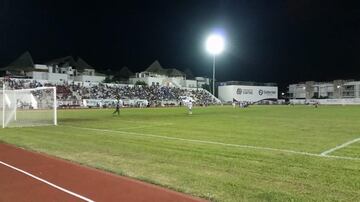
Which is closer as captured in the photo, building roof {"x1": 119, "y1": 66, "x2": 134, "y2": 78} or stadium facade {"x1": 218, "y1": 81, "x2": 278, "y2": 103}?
building roof {"x1": 119, "y1": 66, "x2": 134, "y2": 78}

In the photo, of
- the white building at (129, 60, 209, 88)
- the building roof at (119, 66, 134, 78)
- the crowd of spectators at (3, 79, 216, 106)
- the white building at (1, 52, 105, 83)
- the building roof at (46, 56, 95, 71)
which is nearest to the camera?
the crowd of spectators at (3, 79, 216, 106)

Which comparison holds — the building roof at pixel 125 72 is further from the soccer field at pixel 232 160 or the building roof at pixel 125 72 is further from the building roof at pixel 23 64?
the soccer field at pixel 232 160

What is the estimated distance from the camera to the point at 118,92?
90.2m

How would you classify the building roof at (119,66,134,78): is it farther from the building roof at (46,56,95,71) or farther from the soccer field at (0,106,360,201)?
the soccer field at (0,106,360,201)

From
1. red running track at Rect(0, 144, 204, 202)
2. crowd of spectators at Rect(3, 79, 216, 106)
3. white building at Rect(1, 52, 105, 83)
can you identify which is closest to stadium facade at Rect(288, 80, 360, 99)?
crowd of spectators at Rect(3, 79, 216, 106)

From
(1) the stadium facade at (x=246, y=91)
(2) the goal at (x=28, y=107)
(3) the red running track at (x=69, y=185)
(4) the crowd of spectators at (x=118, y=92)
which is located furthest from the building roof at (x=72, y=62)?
(3) the red running track at (x=69, y=185)

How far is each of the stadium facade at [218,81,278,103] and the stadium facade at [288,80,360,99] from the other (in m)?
12.3

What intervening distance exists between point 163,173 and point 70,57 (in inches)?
3768

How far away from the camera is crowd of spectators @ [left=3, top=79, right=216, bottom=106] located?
7756 cm

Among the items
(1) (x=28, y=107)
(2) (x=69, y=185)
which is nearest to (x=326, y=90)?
(1) (x=28, y=107)

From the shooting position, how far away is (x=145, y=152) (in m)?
14.6

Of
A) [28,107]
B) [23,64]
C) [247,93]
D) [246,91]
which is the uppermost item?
[23,64]

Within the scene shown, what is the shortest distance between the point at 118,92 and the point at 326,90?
74.7m

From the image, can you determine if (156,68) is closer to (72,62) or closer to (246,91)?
(72,62)
